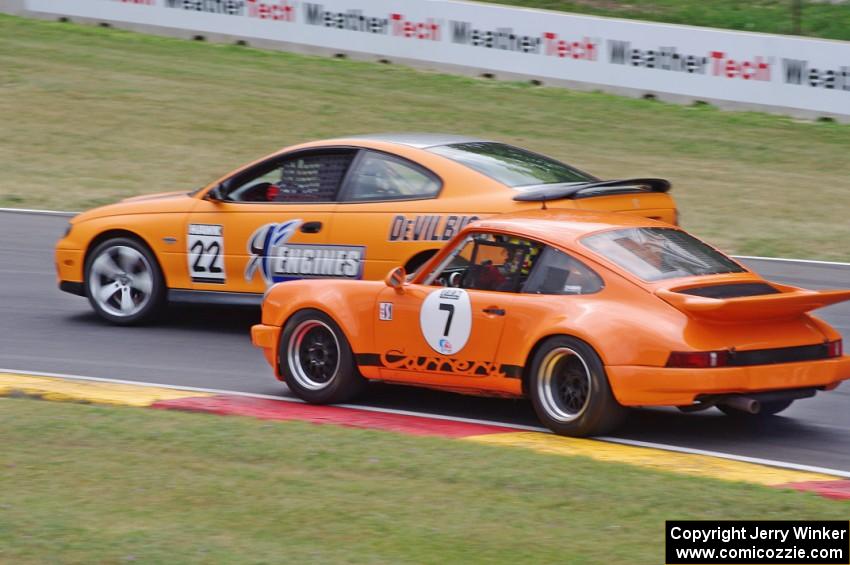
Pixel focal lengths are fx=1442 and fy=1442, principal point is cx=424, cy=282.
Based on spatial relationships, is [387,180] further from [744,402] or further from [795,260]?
[795,260]

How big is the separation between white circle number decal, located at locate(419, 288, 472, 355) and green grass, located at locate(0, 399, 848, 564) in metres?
0.92

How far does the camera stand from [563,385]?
8.19m

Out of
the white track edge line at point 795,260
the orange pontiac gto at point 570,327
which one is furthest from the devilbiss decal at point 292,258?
the white track edge line at point 795,260

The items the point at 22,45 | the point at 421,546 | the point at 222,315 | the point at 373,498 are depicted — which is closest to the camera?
the point at 421,546

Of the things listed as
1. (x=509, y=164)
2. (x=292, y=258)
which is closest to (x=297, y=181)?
(x=292, y=258)

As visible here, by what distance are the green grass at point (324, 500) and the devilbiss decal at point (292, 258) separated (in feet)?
9.41

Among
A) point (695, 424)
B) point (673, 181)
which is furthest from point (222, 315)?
point (673, 181)

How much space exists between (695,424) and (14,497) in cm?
411

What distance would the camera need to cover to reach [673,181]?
1978 centimetres

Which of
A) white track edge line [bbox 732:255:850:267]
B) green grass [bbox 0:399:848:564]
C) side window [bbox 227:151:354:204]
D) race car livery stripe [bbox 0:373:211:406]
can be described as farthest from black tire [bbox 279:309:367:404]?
white track edge line [bbox 732:255:850:267]

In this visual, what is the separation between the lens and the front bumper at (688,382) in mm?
7672

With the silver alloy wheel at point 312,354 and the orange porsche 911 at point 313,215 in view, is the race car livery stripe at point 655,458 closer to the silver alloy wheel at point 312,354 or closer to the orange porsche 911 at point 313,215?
the silver alloy wheel at point 312,354

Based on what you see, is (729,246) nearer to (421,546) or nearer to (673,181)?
(673,181)

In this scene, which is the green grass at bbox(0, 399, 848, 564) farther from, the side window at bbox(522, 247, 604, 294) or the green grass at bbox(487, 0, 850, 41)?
the green grass at bbox(487, 0, 850, 41)
